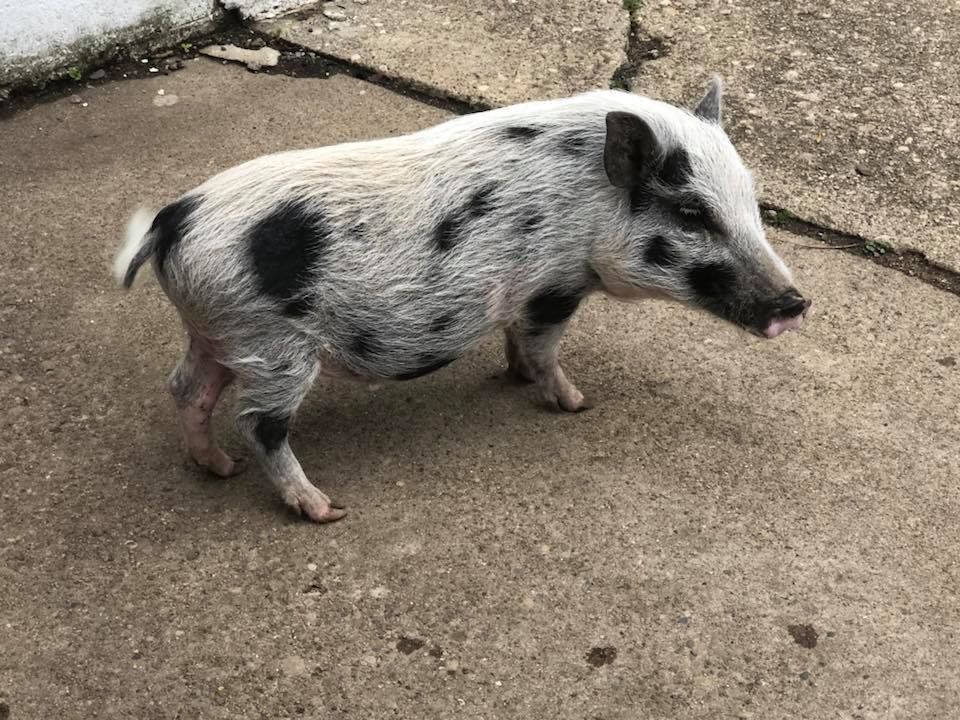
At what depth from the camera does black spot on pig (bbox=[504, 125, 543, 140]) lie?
2.85 metres

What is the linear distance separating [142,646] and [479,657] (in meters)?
0.79

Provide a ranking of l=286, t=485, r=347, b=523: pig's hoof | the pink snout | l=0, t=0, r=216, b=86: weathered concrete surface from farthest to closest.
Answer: l=0, t=0, r=216, b=86: weathered concrete surface, l=286, t=485, r=347, b=523: pig's hoof, the pink snout

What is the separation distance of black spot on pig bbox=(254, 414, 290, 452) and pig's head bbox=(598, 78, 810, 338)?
92 centimetres

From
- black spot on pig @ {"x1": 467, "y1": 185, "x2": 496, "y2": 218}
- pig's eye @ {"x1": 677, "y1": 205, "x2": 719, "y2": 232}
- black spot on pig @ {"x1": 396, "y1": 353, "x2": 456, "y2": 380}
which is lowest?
black spot on pig @ {"x1": 396, "y1": 353, "x2": 456, "y2": 380}

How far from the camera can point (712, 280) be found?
2.88 metres

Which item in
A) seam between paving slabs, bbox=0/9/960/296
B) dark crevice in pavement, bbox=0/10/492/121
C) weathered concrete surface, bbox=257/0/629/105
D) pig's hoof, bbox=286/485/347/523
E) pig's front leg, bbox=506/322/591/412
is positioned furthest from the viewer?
weathered concrete surface, bbox=257/0/629/105

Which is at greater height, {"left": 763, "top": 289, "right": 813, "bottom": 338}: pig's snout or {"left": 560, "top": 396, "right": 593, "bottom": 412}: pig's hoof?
{"left": 763, "top": 289, "right": 813, "bottom": 338}: pig's snout

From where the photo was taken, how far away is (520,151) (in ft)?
9.26

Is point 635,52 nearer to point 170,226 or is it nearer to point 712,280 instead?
point 712,280

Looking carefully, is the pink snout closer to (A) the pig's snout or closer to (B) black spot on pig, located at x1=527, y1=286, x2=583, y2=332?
(A) the pig's snout

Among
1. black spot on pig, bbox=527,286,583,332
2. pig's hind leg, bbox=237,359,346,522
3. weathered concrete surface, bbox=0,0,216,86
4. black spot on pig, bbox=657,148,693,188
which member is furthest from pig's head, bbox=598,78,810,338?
weathered concrete surface, bbox=0,0,216,86

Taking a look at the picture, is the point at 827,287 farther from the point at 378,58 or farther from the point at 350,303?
the point at 378,58

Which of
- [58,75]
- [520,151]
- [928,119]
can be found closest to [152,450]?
[520,151]

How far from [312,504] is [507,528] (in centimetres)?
52
